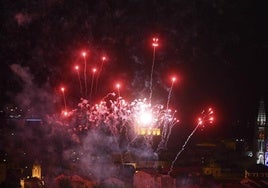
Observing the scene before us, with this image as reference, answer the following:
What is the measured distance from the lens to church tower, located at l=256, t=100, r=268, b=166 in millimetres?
28016

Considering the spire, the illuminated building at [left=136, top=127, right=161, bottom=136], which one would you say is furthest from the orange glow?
the spire

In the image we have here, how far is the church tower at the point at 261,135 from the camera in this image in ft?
91.9

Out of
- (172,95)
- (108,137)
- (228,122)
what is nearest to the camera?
(108,137)

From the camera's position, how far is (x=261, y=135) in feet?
95.7

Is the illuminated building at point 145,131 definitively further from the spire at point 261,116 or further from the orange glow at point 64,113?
the spire at point 261,116

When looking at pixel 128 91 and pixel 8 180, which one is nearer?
pixel 8 180

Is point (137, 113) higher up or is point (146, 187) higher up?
point (137, 113)

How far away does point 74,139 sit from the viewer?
21016mm

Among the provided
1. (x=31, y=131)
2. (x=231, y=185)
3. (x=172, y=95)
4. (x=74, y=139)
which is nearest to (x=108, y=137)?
(x=74, y=139)

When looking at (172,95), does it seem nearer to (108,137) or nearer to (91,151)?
(108,137)

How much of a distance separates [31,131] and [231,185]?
10.6m

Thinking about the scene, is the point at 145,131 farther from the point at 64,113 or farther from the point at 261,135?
the point at 261,135

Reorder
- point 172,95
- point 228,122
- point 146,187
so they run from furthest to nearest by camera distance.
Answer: point 228,122
point 172,95
point 146,187

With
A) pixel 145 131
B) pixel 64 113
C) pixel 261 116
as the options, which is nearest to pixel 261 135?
pixel 261 116
